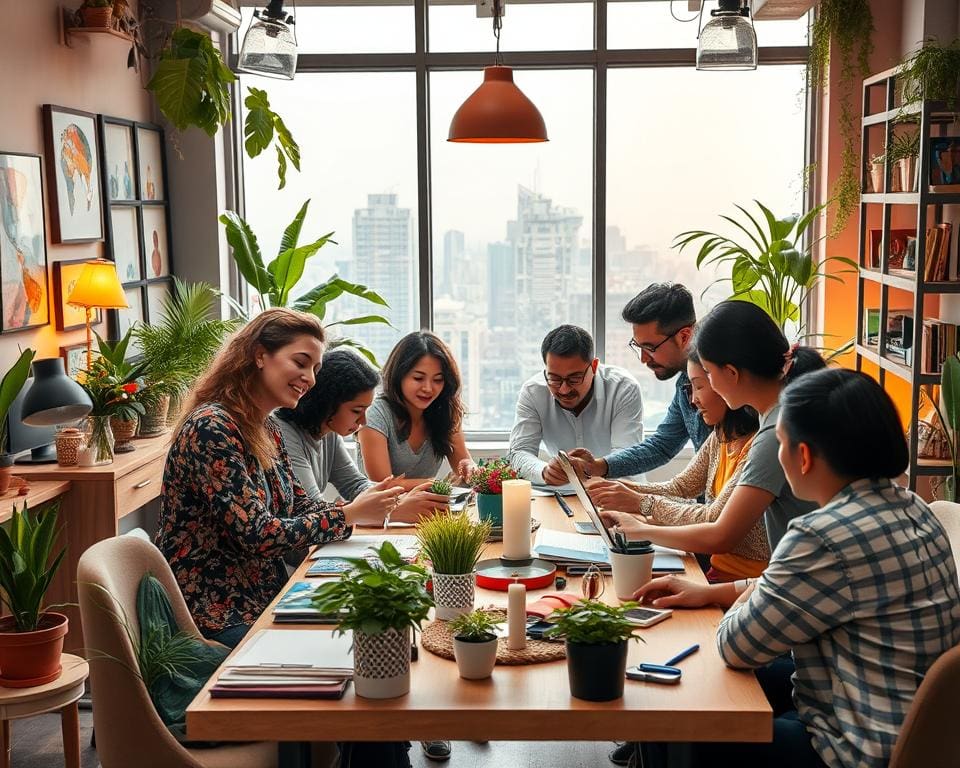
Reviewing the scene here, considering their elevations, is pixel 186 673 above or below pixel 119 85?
below

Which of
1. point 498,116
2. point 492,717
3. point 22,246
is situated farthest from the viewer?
point 22,246

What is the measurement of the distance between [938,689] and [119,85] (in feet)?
14.9

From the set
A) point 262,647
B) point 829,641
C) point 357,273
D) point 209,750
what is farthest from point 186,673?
point 357,273

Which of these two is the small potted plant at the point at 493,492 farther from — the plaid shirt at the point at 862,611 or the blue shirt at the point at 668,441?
the plaid shirt at the point at 862,611

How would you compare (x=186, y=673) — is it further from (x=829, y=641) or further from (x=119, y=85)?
(x=119, y=85)

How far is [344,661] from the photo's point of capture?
1.93m

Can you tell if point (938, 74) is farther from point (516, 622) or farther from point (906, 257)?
point (516, 622)

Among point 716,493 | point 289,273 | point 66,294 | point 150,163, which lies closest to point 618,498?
point 716,493

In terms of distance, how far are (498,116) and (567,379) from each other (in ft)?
3.71

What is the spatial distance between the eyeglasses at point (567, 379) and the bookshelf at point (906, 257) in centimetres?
133

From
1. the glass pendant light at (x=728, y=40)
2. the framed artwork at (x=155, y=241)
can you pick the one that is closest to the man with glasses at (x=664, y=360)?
the glass pendant light at (x=728, y=40)

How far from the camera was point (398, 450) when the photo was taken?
12.9 feet

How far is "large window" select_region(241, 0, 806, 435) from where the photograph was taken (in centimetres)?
577

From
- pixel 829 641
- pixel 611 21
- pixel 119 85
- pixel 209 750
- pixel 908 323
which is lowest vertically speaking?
pixel 209 750
